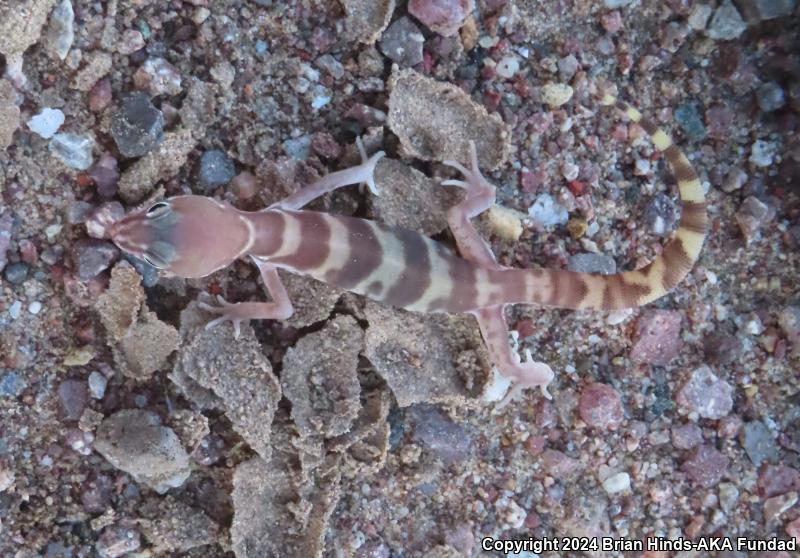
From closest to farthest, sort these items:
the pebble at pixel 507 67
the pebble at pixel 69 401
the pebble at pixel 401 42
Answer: the pebble at pixel 69 401, the pebble at pixel 401 42, the pebble at pixel 507 67

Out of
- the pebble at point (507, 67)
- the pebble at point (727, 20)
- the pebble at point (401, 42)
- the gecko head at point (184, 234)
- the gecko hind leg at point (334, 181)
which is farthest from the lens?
the pebble at point (727, 20)

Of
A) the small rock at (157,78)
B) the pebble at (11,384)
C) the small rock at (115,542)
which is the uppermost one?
the small rock at (157,78)

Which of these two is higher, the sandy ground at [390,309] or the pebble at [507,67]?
the pebble at [507,67]

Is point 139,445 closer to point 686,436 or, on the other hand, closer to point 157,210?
point 157,210

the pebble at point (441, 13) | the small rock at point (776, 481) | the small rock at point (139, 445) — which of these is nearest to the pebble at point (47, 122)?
the small rock at point (139, 445)

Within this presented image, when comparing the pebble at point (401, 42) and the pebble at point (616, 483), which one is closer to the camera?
the pebble at point (401, 42)

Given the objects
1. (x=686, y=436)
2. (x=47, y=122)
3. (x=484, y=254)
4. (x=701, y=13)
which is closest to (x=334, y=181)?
(x=484, y=254)

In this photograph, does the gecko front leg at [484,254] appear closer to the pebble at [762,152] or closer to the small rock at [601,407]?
the small rock at [601,407]
